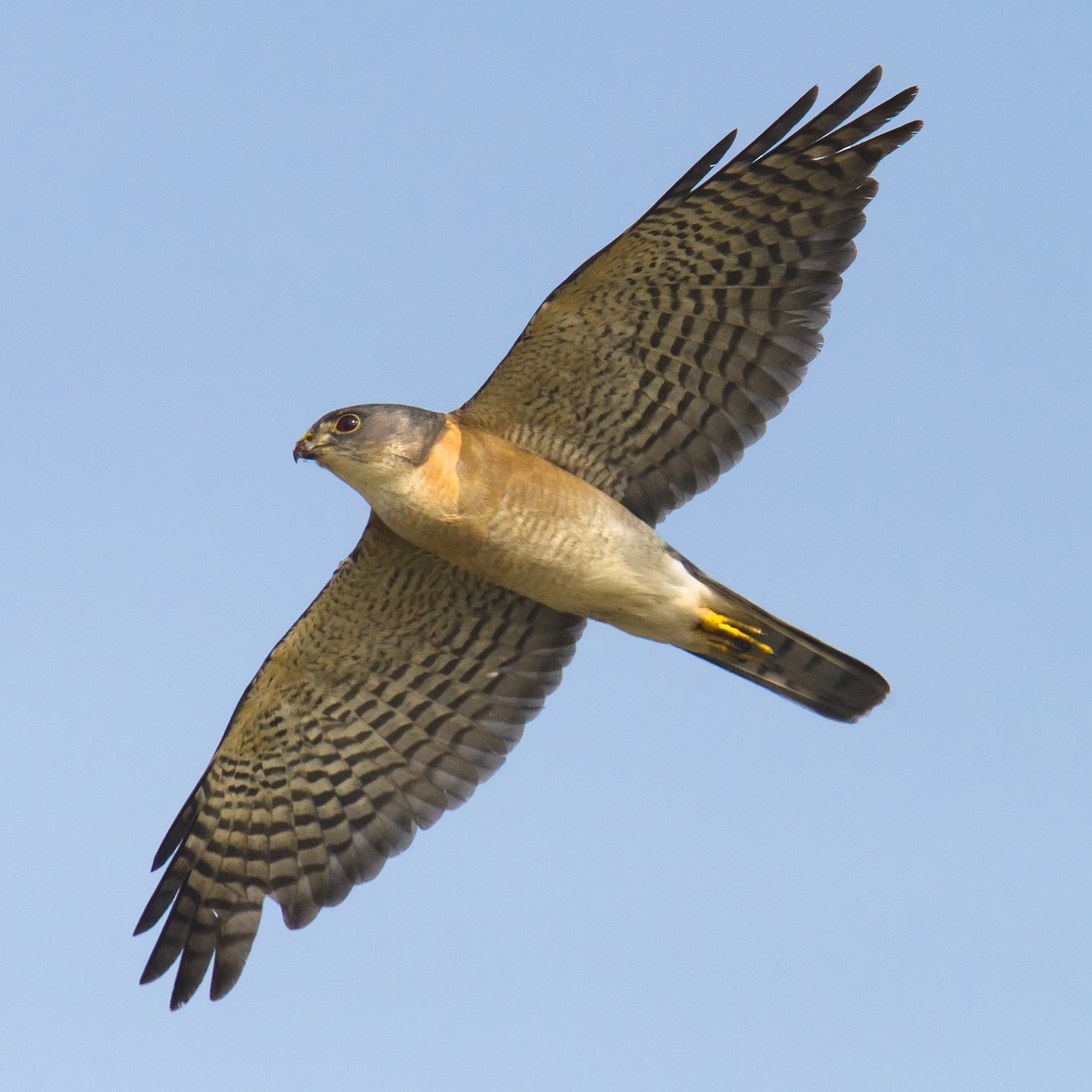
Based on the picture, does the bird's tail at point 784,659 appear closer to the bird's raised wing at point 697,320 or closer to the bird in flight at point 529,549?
the bird in flight at point 529,549

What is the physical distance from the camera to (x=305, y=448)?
31.8ft

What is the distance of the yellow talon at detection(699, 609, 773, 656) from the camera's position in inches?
404

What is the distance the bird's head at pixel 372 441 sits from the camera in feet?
31.3

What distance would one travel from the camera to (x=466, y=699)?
36.3 ft

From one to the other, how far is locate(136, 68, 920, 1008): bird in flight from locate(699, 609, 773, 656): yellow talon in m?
0.01

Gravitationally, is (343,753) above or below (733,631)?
below

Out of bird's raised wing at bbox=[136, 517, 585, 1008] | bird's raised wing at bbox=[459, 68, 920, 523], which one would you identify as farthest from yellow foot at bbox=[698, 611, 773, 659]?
bird's raised wing at bbox=[136, 517, 585, 1008]

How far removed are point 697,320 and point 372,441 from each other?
6.23ft

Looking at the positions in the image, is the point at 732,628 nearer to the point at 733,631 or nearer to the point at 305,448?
the point at 733,631

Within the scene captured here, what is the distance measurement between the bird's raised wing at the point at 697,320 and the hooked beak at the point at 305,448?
86 centimetres

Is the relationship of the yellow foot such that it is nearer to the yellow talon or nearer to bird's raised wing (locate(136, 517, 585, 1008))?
the yellow talon

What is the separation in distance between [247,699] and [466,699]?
4.20 feet

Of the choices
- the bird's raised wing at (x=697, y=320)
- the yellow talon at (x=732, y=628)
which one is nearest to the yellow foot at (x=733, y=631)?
the yellow talon at (x=732, y=628)

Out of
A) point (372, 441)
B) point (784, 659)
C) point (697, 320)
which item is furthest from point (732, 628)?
point (372, 441)
